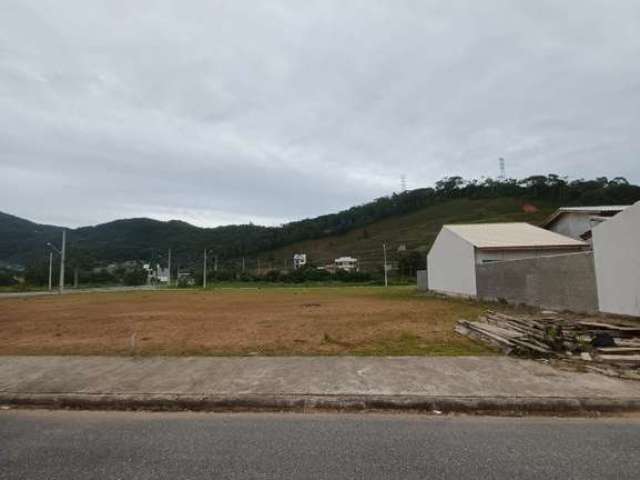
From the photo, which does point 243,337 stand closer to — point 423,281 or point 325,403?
point 325,403

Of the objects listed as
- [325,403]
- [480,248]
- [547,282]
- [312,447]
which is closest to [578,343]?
[325,403]

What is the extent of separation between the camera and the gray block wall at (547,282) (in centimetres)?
1370

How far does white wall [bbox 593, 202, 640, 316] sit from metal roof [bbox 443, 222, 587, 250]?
12302 millimetres

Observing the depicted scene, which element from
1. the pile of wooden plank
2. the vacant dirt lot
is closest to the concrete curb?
the pile of wooden plank

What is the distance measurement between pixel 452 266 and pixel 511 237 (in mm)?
4764

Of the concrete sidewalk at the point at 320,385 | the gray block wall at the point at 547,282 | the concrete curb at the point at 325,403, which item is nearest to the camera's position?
the concrete curb at the point at 325,403

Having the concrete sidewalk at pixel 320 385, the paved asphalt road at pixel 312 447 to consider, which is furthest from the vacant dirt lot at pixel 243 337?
the paved asphalt road at pixel 312 447

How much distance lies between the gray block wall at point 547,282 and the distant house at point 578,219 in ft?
25.1

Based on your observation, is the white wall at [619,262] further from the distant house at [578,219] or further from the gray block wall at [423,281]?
the gray block wall at [423,281]

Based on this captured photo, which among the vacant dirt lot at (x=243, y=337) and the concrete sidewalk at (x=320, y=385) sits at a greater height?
the concrete sidewalk at (x=320, y=385)

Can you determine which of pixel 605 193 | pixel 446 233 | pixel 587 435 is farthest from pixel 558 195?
pixel 587 435

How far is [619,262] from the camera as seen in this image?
11.8 meters

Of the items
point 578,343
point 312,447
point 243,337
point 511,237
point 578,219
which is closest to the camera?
point 312,447

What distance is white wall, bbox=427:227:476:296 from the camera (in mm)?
26609
